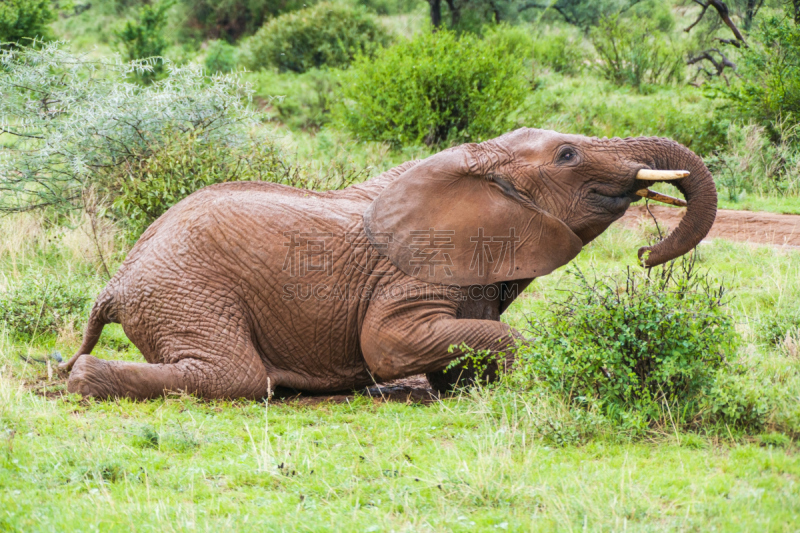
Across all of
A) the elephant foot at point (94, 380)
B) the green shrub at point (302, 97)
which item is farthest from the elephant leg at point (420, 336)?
the green shrub at point (302, 97)

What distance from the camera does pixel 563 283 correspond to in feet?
28.1

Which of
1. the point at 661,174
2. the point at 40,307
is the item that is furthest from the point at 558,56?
the point at 661,174

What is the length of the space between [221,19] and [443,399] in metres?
31.3

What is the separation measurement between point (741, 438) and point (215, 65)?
2315cm

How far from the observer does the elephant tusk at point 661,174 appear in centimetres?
523

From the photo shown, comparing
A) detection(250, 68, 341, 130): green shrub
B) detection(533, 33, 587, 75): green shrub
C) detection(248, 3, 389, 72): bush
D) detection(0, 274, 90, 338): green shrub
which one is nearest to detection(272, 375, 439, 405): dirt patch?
detection(0, 274, 90, 338): green shrub

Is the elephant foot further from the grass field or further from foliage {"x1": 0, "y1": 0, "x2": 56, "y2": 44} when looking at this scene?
foliage {"x1": 0, "y1": 0, "x2": 56, "y2": 44}

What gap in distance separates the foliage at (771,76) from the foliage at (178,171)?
9096 mm

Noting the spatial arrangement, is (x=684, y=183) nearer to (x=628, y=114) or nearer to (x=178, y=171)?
(x=178, y=171)

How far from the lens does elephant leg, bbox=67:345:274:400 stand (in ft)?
18.3

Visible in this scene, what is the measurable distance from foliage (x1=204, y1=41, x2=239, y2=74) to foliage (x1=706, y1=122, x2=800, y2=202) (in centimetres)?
1510

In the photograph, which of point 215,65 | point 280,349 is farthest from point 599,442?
point 215,65

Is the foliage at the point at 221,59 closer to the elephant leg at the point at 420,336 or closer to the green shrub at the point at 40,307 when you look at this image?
the green shrub at the point at 40,307

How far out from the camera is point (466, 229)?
5797 millimetres
